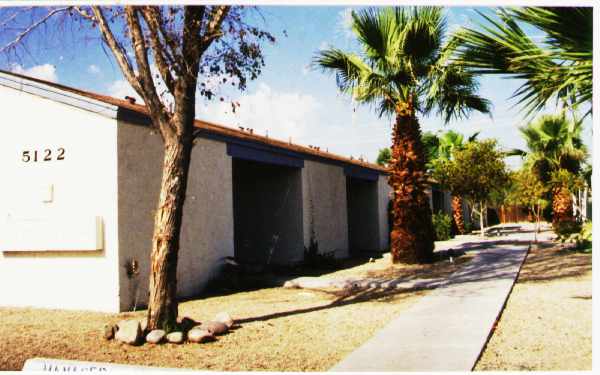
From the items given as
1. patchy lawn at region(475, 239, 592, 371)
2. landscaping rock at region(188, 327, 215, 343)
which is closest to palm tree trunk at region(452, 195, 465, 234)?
patchy lawn at region(475, 239, 592, 371)

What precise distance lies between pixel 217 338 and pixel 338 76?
328 inches

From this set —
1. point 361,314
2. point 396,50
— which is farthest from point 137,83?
point 396,50

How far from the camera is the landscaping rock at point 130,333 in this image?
5762 mm

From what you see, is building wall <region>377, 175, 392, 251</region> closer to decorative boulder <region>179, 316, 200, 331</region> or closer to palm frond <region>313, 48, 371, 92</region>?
palm frond <region>313, 48, 371, 92</region>

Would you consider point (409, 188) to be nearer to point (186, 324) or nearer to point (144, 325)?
point (186, 324)

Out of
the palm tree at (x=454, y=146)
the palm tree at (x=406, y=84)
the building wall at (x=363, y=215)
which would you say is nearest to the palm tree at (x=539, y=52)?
the palm tree at (x=406, y=84)

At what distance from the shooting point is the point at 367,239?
61.8 ft

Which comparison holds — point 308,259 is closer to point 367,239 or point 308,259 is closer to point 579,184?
point 367,239

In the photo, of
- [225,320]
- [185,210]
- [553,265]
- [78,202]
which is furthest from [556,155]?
[78,202]

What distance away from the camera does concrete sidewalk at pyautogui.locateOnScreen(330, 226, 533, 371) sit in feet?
15.3

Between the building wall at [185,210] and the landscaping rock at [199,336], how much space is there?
2.47 metres

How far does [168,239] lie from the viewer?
6.14 metres

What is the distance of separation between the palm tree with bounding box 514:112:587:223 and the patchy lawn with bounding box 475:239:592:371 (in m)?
8.81

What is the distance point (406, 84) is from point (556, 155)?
10863 mm
